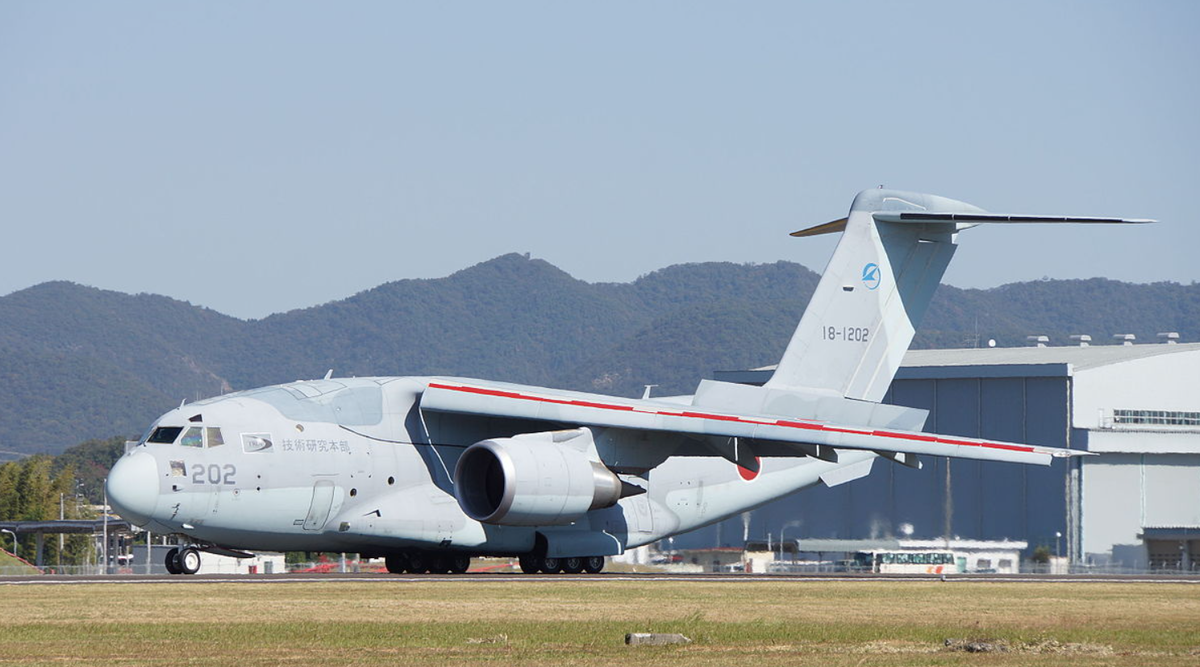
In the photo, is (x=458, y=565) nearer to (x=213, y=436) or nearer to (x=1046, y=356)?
(x=213, y=436)

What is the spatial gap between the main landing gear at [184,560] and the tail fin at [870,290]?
10.8 meters

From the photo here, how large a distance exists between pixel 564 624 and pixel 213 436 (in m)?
10.5

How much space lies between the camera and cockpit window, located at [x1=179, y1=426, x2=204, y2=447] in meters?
25.9

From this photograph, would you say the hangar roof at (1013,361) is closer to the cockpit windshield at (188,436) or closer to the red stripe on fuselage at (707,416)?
the red stripe on fuselage at (707,416)

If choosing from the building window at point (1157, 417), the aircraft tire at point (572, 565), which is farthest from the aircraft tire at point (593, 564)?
the building window at point (1157, 417)

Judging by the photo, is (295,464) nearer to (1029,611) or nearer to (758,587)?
(758,587)

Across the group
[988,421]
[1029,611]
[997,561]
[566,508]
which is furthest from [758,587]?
[988,421]

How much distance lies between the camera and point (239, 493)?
26047mm

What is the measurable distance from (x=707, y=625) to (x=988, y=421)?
149ft

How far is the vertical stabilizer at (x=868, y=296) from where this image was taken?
32.5 meters

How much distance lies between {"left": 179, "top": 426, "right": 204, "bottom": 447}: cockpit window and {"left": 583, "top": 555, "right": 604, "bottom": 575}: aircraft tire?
6924mm

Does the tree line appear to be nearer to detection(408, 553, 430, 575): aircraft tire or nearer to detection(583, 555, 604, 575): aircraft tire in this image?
detection(408, 553, 430, 575): aircraft tire

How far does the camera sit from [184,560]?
27797 mm

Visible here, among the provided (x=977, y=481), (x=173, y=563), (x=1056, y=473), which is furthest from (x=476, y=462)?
(x=1056, y=473)
